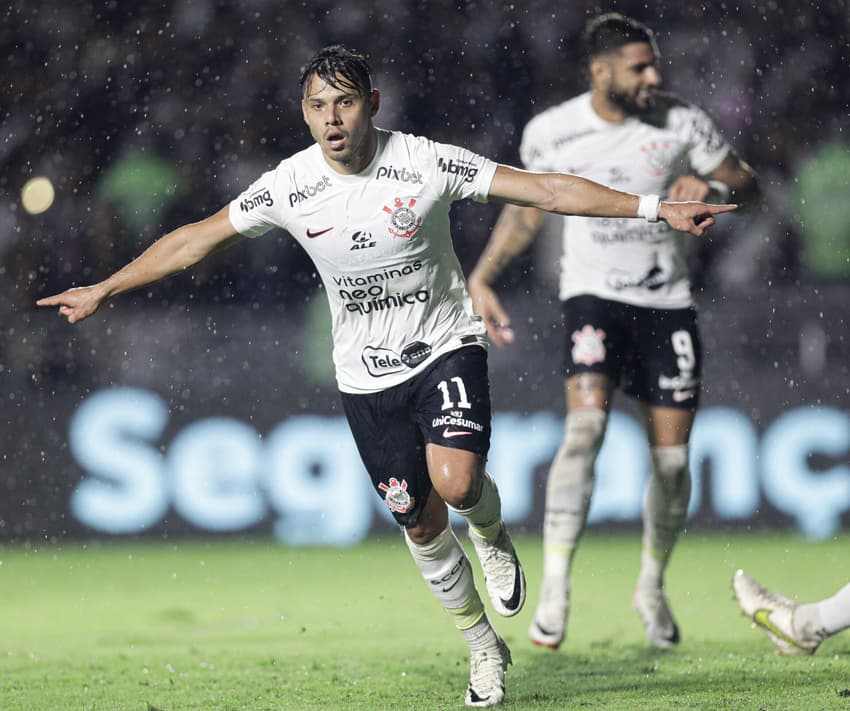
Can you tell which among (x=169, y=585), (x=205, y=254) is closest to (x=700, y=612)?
(x=169, y=585)

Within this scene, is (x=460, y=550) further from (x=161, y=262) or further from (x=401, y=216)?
(x=161, y=262)

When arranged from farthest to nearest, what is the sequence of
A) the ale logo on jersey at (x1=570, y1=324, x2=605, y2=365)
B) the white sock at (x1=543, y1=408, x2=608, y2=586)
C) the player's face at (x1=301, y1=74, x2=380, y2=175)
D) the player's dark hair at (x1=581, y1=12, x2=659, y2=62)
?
the player's dark hair at (x1=581, y1=12, x2=659, y2=62), the ale logo on jersey at (x1=570, y1=324, x2=605, y2=365), the white sock at (x1=543, y1=408, x2=608, y2=586), the player's face at (x1=301, y1=74, x2=380, y2=175)

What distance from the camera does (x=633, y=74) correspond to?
22.4ft

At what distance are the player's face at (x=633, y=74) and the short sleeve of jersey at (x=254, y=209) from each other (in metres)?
2.31

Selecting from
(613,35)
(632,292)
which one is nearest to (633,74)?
(613,35)

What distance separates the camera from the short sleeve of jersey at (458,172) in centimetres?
502

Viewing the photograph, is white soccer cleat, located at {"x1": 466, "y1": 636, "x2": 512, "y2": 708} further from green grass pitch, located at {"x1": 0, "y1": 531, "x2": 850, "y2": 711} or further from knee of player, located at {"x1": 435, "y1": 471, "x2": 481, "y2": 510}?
knee of player, located at {"x1": 435, "y1": 471, "x2": 481, "y2": 510}

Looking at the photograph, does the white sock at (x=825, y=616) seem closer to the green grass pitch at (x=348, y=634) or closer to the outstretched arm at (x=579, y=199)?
Answer: the green grass pitch at (x=348, y=634)

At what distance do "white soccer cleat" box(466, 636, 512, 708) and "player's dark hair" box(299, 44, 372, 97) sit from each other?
6.42ft

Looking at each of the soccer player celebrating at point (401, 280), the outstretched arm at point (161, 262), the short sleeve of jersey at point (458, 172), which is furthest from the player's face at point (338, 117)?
the outstretched arm at point (161, 262)

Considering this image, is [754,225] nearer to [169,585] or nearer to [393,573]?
[393,573]

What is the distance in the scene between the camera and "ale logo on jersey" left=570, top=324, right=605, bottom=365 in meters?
6.73

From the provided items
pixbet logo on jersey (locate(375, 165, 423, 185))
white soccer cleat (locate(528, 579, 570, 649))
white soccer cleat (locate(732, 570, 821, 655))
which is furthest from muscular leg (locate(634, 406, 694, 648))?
pixbet logo on jersey (locate(375, 165, 423, 185))

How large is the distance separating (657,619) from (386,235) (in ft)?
8.18
